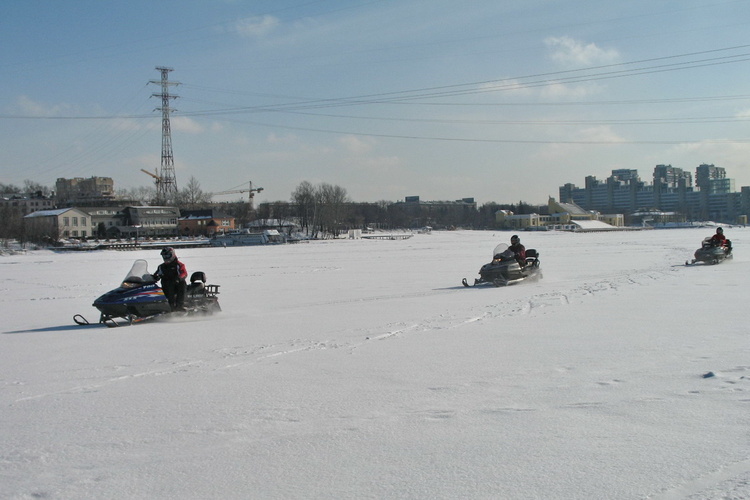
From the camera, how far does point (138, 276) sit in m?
11.5

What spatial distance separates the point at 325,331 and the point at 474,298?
5.35 m

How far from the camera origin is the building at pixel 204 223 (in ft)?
359

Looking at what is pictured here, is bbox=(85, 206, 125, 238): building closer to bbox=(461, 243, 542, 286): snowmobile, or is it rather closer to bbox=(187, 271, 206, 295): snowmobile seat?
bbox=(461, 243, 542, 286): snowmobile

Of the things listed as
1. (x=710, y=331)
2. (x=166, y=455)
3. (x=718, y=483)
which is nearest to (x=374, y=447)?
(x=166, y=455)

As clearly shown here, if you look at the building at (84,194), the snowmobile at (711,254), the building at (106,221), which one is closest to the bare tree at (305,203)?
the building at (106,221)

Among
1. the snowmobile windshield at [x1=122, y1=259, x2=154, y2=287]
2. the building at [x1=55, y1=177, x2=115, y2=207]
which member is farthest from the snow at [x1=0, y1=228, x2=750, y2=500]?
the building at [x1=55, y1=177, x2=115, y2=207]

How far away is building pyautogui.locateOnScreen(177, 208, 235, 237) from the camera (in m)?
110

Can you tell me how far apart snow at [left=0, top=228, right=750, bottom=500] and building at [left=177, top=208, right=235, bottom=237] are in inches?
3977

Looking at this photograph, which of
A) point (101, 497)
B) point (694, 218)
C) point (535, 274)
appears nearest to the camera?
point (101, 497)

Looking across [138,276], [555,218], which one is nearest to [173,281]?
[138,276]

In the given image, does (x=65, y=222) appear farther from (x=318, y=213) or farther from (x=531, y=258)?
(x=531, y=258)

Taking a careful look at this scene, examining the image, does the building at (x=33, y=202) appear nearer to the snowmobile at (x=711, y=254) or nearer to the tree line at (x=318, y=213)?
the tree line at (x=318, y=213)

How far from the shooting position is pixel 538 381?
6105 millimetres

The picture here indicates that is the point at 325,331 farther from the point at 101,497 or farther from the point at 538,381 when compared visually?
the point at 101,497
